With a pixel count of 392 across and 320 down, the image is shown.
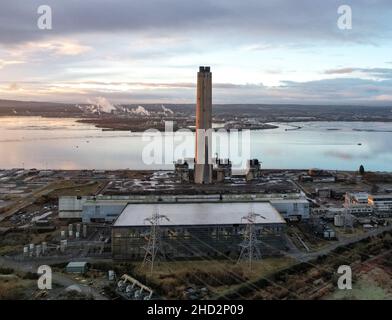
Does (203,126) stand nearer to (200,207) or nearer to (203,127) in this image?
(203,127)

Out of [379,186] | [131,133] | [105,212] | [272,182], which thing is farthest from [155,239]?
[131,133]

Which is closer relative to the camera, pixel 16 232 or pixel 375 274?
pixel 375 274

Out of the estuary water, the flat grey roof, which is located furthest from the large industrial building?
the estuary water

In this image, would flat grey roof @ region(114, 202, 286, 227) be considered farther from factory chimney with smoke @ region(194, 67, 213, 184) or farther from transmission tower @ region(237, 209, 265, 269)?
factory chimney with smoke @ region(194, 67, 213, 184)

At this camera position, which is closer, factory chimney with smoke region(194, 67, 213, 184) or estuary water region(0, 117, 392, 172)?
factory chimney with smoke region(194, 67, 213, 184)

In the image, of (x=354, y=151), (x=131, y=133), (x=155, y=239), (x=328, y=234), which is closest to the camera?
(x=155, y=239)

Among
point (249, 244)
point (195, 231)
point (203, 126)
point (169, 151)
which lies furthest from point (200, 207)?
point (169, 151)
